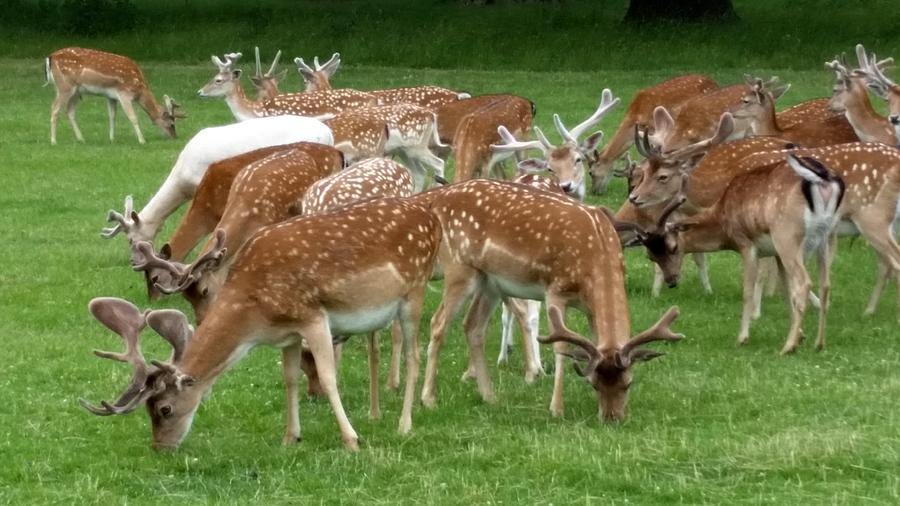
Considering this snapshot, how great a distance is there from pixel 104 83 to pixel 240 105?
2.97m

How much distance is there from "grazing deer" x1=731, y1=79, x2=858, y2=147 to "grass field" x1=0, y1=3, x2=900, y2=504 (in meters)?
0.91

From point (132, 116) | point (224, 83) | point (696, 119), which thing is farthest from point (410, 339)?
point (132, 116)

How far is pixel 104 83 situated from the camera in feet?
62.6

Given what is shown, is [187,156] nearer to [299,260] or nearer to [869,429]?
[299,260]

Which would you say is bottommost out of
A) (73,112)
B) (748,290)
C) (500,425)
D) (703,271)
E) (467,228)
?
(73,112)

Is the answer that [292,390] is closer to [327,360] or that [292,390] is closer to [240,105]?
[327,360]

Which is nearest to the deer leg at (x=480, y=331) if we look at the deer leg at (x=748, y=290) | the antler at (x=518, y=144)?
the deer leg at (x=748, y=290)

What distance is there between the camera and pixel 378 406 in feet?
25.2

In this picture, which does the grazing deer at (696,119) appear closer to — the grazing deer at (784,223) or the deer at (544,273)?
the grazing deer at (784,223)

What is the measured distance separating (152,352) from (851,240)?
5.83 m

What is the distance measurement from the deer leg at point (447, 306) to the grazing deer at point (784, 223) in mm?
2193

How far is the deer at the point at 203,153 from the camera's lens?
11.3 meters

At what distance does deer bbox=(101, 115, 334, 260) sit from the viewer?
11.3 meters

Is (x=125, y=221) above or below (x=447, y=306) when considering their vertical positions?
below
